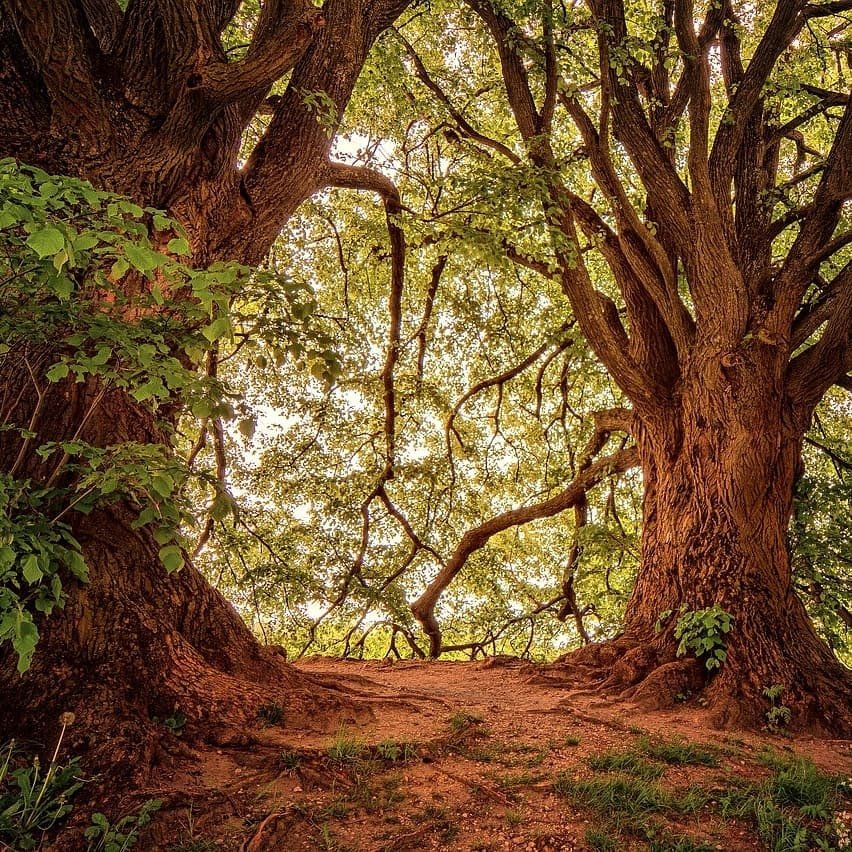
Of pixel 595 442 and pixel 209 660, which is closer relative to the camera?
pixel 209 660

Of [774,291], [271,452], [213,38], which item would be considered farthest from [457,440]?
[213,38]

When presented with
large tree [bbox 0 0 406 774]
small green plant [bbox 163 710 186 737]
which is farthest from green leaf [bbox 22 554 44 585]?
small green plant [bbox 163 710 186 737]

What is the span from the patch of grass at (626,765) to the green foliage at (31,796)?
2.85 meters

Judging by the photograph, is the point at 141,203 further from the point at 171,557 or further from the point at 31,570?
the point at 31,570

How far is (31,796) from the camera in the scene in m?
2.62

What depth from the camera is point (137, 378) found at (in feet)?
9.38

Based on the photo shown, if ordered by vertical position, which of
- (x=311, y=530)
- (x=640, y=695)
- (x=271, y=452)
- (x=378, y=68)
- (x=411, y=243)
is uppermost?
(x=378, y=68)

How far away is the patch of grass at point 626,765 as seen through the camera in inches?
147

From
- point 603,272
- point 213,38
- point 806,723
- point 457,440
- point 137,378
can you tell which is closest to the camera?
point 137,378

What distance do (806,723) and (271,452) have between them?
699 cm

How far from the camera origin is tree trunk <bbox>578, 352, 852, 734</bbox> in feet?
16.7

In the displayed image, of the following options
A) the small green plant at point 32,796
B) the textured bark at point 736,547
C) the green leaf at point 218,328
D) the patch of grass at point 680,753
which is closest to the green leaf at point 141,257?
the green leaf at point 218,328

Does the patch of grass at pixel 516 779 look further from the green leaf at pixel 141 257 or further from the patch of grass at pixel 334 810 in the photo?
the green leaf at pixel 141 257

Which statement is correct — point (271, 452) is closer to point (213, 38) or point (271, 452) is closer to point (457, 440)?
point (457, 440)
